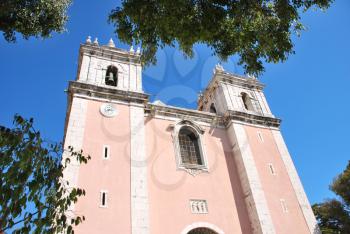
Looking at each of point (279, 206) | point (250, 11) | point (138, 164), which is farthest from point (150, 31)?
point (279, 206)

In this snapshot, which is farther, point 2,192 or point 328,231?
point 328,231

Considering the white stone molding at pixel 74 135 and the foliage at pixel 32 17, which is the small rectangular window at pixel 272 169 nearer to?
the white stone molding at pixel 74 135

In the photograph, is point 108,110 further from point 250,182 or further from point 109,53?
point 250,182

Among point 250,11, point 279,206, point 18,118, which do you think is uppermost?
point 250,11

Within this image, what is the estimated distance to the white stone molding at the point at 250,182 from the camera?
13.6m

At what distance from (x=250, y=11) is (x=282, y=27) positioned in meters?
1.11

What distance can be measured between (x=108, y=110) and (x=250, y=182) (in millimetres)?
8149

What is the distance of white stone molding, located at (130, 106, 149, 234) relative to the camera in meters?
11.4

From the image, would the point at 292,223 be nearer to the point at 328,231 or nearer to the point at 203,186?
the point at 203,186

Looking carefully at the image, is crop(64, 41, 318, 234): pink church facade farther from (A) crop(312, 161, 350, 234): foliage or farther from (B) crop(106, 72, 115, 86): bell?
(A) crop(312, 161, 350, 234): foliage

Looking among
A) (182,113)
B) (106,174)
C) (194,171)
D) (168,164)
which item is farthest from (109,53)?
(194,171)

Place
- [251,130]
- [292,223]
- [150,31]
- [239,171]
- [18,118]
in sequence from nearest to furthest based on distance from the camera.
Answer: [18,118], [150,31], [292,223], [239,171], [251,130]

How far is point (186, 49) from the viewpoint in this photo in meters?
8.69

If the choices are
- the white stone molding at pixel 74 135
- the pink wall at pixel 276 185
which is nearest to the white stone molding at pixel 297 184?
the pink wall at pixel 276 185
